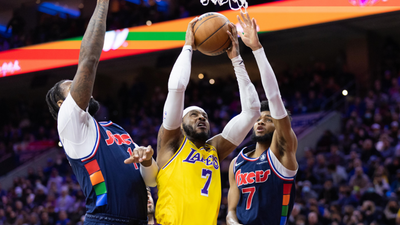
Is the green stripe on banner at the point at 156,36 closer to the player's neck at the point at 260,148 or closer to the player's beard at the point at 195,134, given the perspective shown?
the player's neck at the point at 260,148

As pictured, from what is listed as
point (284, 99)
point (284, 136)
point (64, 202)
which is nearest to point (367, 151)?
point (284, 99)

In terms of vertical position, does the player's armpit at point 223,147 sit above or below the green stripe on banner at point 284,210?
above

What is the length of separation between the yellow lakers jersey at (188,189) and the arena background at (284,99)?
206 inches

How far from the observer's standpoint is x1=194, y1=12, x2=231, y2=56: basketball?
383cm

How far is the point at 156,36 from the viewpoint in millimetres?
13766

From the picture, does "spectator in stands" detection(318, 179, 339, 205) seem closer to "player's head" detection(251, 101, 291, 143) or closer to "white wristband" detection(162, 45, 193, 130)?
"player's head" detection(251, 101, 291, 143)

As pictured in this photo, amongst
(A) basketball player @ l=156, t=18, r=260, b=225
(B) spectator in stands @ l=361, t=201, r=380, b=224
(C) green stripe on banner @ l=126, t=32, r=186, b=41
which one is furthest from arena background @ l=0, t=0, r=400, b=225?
(A) basketball player @ l=156, t=18, r=260, b=225

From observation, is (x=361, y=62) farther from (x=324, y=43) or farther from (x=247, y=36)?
(x=247, y=36)

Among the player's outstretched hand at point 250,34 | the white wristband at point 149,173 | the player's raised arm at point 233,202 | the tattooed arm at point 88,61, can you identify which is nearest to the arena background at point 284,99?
the player's raised arm at point 233,202

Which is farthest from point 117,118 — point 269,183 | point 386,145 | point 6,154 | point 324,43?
point 269,183

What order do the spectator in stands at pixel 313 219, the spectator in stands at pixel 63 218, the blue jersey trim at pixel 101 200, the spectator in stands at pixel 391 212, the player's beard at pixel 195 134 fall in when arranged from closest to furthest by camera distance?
the blue jersey trim at pixel 101 200, the player's beard at pixel 195 134, the spectator in stands at pixel 391 212, the spectator in stands at pixel 313 219, the spectator in stands at pixel 63 218

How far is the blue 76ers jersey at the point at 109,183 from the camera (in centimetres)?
314

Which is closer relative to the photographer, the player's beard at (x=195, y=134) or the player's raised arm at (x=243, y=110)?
the player's beard at (x=195, y=134)

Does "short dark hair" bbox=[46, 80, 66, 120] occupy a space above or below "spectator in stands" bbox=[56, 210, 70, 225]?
above
